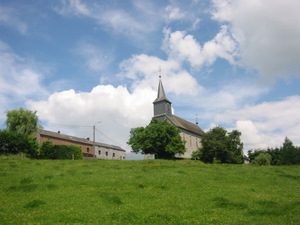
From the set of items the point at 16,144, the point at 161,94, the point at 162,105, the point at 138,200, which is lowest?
the point at 138,200

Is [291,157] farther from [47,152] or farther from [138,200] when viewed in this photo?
[138,200]

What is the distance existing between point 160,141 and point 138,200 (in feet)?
149

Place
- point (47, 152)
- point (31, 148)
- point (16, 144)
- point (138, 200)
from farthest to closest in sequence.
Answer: point (47, 152) → point (31, 148) → point (16, 144) → point (138, 200)

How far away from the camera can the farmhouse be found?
2729 inches

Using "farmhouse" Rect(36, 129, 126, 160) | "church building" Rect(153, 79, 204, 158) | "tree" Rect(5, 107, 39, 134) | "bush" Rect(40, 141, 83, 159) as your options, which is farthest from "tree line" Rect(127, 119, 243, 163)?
"tree" Rect(5, 107, 39, 134)

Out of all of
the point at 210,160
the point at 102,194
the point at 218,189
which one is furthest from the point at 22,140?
the point at 210,160

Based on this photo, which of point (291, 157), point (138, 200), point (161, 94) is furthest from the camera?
point (161, 94)

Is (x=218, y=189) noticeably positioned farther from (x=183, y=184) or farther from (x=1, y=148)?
(x=1, y=148)

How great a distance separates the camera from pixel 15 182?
754 inches

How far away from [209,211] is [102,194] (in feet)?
22.8

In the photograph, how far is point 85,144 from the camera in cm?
8275

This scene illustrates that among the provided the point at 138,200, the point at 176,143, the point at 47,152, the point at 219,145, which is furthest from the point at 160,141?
the point at 138,200

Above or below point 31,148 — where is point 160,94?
above

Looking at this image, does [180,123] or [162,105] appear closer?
[162,105]
